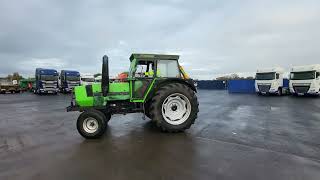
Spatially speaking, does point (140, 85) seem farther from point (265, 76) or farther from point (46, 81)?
point (46, 81)

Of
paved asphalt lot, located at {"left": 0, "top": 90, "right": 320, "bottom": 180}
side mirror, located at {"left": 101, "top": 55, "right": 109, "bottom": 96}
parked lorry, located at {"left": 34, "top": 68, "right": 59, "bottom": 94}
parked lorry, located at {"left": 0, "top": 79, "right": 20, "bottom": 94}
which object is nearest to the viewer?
paved asphalt lot, located at {"left": 0, "top": 90, "right": 320, "bottom": 180}

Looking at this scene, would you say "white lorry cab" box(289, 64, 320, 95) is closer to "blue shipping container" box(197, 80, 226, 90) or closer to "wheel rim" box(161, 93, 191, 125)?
"wheel rim" box(161, 93, 191, 125)

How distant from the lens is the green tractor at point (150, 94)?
721 cm

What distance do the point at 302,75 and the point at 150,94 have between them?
21675mm

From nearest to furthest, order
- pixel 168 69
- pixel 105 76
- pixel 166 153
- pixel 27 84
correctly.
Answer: pixel 166 153 → pixel 105 76 → pixel 168 69 → pixel 27 84

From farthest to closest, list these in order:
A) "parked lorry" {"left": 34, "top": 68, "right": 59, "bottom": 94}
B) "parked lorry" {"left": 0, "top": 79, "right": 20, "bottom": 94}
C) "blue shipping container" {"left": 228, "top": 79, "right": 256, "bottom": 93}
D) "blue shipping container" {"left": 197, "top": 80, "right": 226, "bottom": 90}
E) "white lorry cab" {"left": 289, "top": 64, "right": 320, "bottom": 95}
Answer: "blue shipping container" {"left": 197, "top": 80, "right": 226, "bottom": 90} → "parked lorry" {"left": 0, "top": 79, "right": 20, "bottom": 94} → "blue shipping container" {"left": 228, "top": 79, "right": 256, "bottom": 93} → "parked lorry" {"left": 34, "top": 68, "right": 59, "bottom": 94} → "white lorry cab" {"left": 289, "top": 64, "right": 320, "bottom": 95}

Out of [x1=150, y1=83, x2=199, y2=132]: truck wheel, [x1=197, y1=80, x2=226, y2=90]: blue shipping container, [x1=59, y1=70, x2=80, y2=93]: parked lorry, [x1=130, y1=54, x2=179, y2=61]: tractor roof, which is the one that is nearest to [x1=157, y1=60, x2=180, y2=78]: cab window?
[x1=130, y1=54, x2=179, y2=61]: tractor roof

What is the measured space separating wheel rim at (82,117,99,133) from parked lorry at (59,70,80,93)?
29.0 metres

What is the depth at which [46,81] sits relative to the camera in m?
31.3

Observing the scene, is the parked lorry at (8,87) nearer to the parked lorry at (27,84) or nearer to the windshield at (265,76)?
the parked lorry at (27,84)

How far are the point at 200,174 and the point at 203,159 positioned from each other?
31.0 inches

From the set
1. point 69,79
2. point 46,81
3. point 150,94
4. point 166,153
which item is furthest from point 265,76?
point 46,81

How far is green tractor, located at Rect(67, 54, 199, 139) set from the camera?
7.21 meters

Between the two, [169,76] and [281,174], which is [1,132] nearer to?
[169,76]
